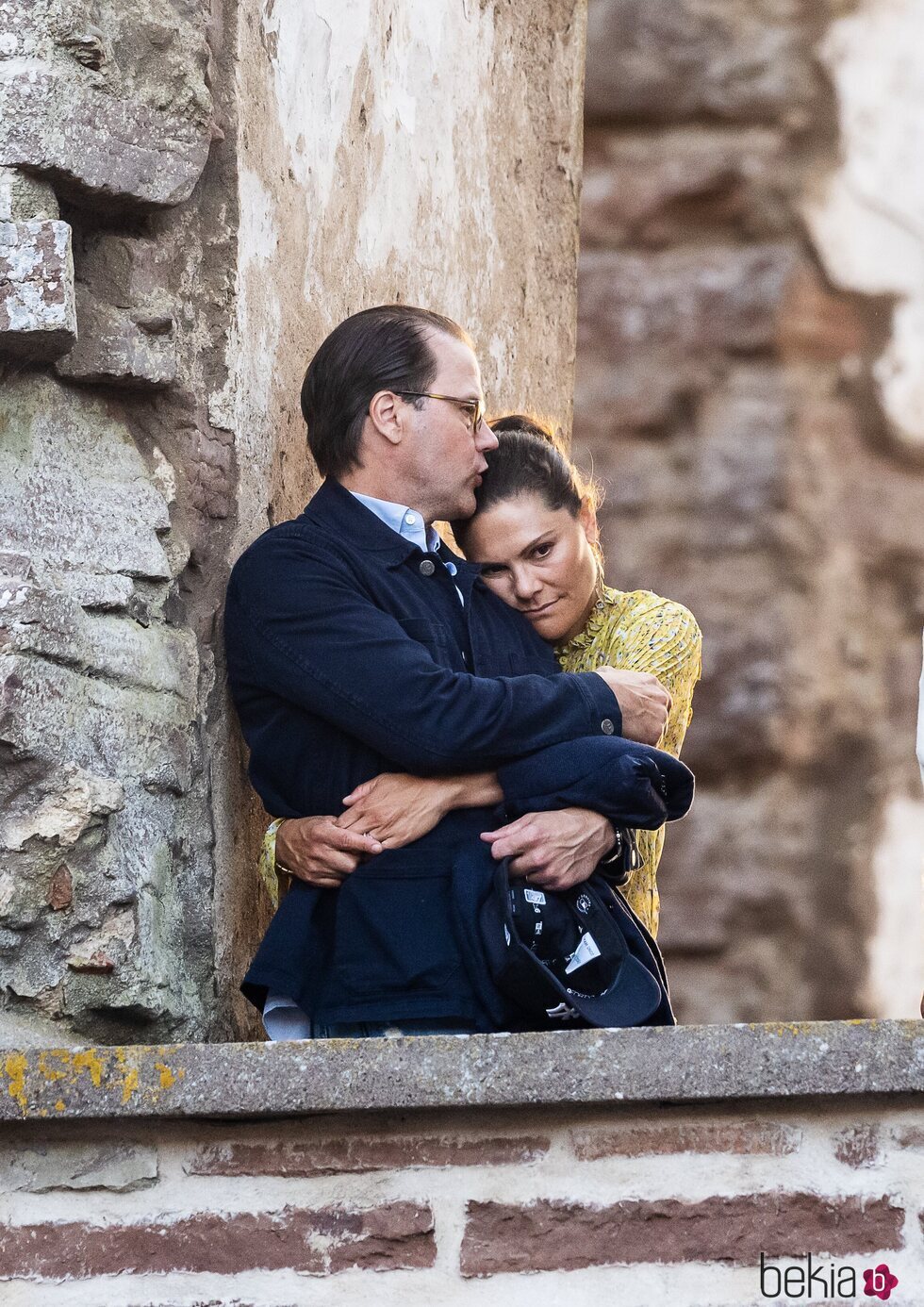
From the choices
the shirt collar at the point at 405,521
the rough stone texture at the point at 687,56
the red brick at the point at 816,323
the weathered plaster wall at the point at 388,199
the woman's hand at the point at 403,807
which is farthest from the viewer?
the red brick at the point at 816,323

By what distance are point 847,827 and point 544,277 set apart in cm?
160

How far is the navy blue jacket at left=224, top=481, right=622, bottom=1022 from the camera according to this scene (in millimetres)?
2406

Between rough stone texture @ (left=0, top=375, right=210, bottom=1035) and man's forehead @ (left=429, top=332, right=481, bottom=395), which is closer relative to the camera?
rough stone texture @ (left=0, top=375, right=210, bottom=1035)

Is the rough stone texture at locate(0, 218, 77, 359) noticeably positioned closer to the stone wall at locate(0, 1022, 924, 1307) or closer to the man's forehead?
the man's forehead

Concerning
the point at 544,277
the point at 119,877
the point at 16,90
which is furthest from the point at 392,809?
the point at 544,277

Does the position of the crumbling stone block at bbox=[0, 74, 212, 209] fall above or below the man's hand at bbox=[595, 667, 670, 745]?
above

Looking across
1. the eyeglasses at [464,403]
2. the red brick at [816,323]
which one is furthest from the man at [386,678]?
the red brick at [816,323]

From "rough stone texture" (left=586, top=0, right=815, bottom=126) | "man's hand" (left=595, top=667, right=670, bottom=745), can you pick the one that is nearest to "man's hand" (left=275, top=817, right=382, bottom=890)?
"man's hand" (left=595, top=667, right=670, bottom=745)

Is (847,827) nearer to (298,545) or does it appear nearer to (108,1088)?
(298,545)

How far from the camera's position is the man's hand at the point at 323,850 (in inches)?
97.7

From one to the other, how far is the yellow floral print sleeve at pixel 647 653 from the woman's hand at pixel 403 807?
32 centimetres

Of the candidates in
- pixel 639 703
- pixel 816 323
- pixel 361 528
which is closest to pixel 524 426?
pixel 361 528

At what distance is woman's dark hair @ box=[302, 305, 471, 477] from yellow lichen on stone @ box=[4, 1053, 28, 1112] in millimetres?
937

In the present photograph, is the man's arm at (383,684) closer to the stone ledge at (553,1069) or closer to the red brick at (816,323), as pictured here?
the stone ledge at (553,1069)
